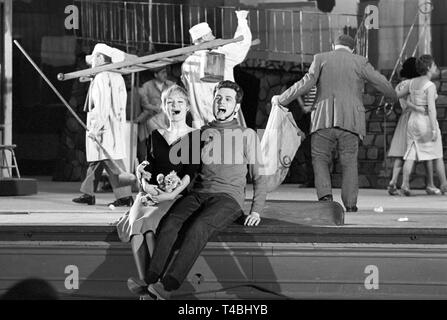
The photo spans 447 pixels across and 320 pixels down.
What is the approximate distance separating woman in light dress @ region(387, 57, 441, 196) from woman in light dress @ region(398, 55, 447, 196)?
0.06 meters

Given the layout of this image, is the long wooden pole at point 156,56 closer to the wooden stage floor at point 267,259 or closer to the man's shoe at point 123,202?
the man's shoe at point 123,202

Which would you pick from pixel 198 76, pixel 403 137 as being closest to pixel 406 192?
pixel 403 137

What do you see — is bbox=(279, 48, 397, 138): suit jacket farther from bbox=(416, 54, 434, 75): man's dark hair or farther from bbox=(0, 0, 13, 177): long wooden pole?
bbox=(0, 0, 13, 177): long wooden pole

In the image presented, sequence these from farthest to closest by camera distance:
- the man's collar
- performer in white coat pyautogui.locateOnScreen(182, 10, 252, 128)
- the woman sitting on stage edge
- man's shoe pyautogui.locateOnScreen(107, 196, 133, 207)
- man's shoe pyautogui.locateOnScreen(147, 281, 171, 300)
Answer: performer in white coat pyautogui.locateOnScreen(182, 10, 252, 128)
man's shoe pyautogui.locateOnScreen(107, 196, 133, 207)
the man's collar
the woman sitting on stage edge
man's shoe pyautogui.locateOnScreen(147, 281, 171, 300)

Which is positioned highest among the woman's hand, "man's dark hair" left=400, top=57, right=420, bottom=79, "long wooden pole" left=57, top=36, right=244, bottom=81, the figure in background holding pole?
"long wooden pole" left=57, top=36, right=244, bottom=81

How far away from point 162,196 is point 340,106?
2.60 metres

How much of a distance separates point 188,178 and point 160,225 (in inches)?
15.5

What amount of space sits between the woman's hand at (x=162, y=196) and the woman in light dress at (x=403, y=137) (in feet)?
18.4

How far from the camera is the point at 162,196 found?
6.00 meters

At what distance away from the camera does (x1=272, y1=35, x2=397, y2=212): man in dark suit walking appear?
8.23 meters

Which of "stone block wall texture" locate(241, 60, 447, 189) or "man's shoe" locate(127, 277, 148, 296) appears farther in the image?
"stone block wall texture" locate(241, 60, 447, 189)

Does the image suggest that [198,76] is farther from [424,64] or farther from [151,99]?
[424,64]

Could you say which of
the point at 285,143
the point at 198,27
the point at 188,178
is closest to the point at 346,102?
the point at 285,143

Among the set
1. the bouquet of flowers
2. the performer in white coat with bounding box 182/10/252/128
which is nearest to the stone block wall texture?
the performer in white coat with bounding box 182/10/252/128
